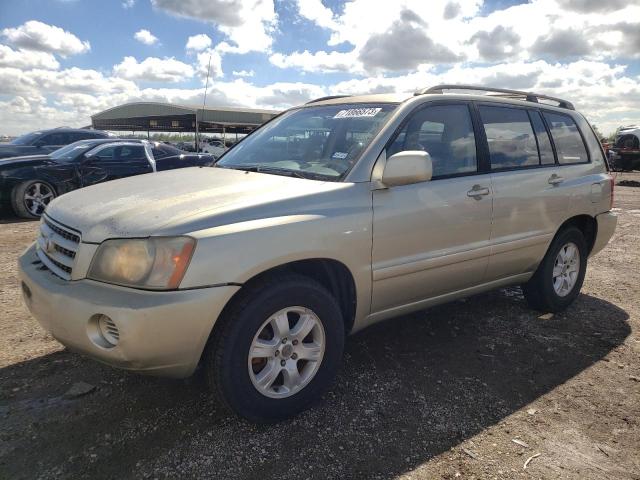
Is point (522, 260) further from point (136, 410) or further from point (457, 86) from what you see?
point (136, 410)

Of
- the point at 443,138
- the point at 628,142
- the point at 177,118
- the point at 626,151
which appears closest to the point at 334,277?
the point at 443,138

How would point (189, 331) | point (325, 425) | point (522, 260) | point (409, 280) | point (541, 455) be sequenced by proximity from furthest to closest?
point (522, 260)
point (409, 280)
point (325, 425)
point (541, 455)
point (189, 331)

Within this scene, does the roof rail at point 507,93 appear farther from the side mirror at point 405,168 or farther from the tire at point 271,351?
the tire at point 271,351

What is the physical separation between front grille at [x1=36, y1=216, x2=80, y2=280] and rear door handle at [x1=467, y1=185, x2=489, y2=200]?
2.41 m

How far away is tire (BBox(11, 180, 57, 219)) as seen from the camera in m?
8.42

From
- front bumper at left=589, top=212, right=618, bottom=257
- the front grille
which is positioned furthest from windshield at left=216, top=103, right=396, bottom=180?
front bumper at left=589, top=212, right=618, bottom=257

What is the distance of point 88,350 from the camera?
7.78ft

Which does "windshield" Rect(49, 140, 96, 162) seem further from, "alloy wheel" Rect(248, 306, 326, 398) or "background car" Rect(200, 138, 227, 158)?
"background car" Rect(200, 138, 227, 158)

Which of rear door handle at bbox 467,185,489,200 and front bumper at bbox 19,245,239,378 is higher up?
rear door handle at bbox 467,185,489,200

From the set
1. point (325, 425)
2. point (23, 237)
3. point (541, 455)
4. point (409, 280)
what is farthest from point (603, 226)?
point (23, 237)

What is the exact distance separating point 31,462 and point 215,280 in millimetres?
1196

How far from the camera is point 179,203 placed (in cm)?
257

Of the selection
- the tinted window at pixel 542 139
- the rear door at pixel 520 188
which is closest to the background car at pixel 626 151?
the tinted window at pixel 542 139

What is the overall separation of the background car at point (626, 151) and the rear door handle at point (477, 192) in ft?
64.7
